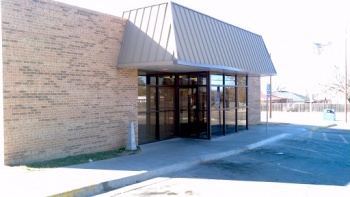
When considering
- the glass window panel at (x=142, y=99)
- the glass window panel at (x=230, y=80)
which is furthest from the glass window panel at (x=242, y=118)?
the glass window panel at (x=142, y=99)

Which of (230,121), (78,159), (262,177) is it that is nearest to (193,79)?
(230,121)

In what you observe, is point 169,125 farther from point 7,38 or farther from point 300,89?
point 300,89

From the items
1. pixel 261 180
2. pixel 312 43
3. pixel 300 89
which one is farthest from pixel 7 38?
pixel 300 89

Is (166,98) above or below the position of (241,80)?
below

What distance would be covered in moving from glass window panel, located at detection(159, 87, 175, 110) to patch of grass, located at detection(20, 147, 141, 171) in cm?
298

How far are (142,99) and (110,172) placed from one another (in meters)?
5.15

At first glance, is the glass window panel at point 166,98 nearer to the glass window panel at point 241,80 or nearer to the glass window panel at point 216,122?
the glass window panel at point 216,122

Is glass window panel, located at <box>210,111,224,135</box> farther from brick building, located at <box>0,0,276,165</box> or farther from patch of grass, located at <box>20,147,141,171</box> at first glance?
patch of grass, located at <box>20,147,141,171</box>

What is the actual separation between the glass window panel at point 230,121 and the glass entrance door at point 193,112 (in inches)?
78.5

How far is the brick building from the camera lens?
8891 millimetres

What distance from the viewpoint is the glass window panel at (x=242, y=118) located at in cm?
1749

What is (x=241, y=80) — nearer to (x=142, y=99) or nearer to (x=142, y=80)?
(x=142, y=80)

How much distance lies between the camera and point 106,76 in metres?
11.2

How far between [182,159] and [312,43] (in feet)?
80.0
